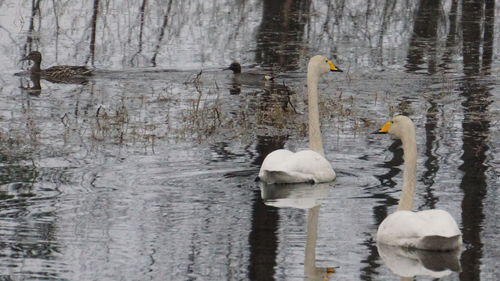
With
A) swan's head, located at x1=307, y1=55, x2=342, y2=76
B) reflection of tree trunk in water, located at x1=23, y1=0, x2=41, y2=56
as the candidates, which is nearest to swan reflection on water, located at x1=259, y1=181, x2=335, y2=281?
swan's head, located at x1=307, y1=55, x2=342, y2=76

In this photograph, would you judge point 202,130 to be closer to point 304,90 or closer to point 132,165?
point 132,165

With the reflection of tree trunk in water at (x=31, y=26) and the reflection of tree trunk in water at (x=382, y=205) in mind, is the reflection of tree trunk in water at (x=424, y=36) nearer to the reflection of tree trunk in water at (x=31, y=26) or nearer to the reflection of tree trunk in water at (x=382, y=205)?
the reflection of tree trunk in water at (x=382, y=205)

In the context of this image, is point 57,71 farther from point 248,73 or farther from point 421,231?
point 421,231

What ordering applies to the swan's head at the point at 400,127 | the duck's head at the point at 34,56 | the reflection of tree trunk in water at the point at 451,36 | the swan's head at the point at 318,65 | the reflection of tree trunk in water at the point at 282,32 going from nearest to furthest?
1. the swan's head at the point at 400,127
2. the swan's head at the point at 318,65
3. the duck's head at the point at 34,56
4. the reflection of tree trunk in water at the point at 451,36
5. the reflection of tree trunk in water at the point at 282,32

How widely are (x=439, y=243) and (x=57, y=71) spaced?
390 inches

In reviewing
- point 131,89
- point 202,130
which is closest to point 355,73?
point 131,89

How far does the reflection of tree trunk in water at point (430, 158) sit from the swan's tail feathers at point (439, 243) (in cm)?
141

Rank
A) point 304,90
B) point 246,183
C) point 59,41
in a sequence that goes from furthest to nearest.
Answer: point 59,41, point 304,90, point 246,183

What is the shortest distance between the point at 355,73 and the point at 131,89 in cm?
315

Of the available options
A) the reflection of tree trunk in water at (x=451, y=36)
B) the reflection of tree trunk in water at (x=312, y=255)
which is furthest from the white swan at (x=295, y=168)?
the reflection of tree trunk in water at (x=451, y=36)

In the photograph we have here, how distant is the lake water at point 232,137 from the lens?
8.74 m

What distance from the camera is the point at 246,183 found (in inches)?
442

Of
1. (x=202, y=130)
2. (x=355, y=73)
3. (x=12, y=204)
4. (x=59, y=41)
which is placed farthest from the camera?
(x=59, y=41)

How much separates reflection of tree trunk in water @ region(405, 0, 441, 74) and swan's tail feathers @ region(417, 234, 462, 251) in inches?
355
